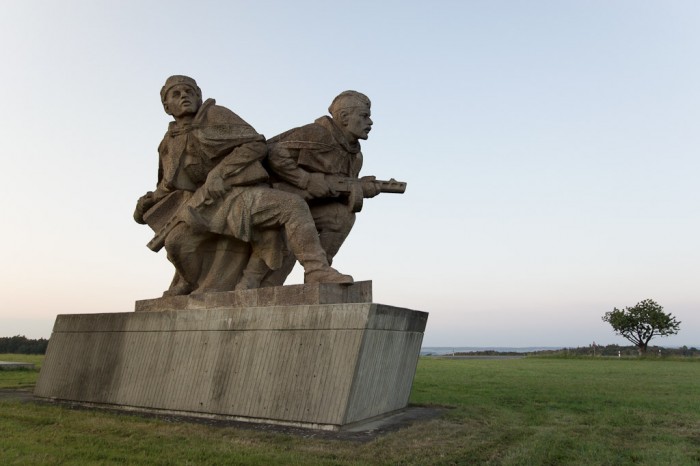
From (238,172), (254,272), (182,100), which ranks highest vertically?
(182,100)

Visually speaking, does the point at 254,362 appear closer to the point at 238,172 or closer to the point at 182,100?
the point at 238,172

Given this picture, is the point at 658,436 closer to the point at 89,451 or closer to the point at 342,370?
the point at 342,370

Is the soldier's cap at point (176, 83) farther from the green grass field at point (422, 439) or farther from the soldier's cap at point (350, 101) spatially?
the green grass field at point (422, 439)

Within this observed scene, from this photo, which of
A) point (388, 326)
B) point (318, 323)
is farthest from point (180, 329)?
point (388, 326)

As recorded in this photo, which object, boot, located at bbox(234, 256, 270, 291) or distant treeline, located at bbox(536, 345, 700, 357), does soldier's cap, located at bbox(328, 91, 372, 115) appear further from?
distant treeline, located at bbox(536, 345, 700, 357)

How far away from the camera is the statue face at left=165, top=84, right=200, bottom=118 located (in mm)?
7762

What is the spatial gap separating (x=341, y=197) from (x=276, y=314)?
2.12 m

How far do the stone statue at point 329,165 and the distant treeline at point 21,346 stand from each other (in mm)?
18611

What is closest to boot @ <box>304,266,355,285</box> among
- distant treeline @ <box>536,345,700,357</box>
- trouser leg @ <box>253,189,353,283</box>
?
trouser leg @ <box>253,189,353,283</box>

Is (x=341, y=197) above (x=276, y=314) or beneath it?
above

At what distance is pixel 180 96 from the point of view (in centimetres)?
781

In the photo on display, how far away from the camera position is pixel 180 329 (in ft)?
23.9

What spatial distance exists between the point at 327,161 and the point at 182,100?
6.53 ft

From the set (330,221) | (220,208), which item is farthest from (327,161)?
(220,208)
